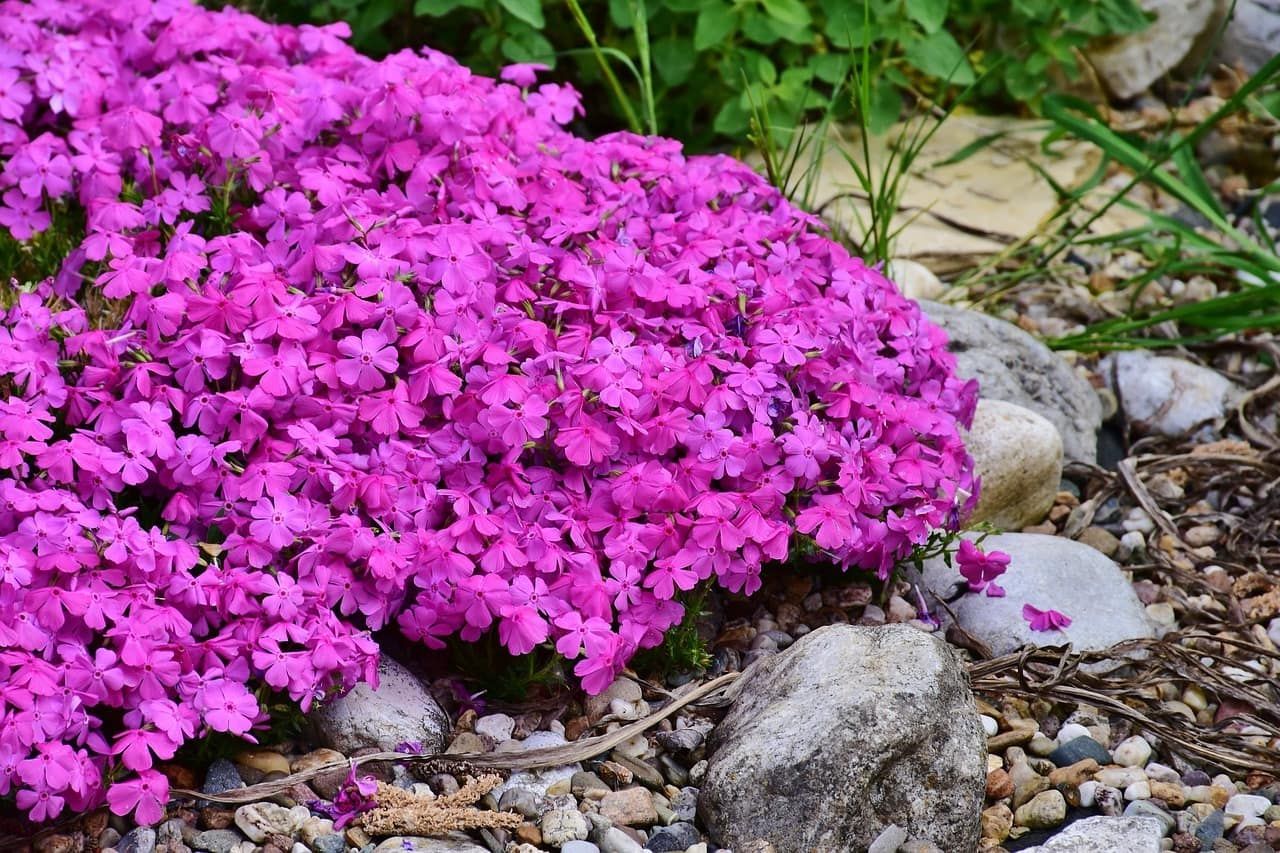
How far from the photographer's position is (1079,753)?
241 cm

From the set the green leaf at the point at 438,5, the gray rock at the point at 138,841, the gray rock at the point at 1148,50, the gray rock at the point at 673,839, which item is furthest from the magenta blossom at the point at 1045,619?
the gray rock at the point at 1148,50

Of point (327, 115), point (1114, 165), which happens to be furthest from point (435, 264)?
point (1114, 165)

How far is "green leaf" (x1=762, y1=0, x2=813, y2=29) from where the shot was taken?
383 cm

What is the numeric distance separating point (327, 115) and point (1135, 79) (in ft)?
10.8

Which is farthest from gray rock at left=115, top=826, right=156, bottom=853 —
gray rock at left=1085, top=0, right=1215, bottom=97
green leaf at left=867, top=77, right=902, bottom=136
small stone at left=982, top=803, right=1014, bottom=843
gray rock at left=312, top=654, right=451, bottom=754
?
gray rock at left=1085, top=0, right=1215, bottom=97

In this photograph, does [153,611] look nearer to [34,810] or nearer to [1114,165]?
[34,810]

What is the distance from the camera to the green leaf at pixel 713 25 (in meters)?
3.76

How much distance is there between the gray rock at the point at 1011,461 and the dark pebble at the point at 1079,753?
23.0 inches

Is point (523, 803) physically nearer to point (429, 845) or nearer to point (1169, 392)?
point (429, 845)

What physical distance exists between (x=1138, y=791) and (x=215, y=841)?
1.43 m

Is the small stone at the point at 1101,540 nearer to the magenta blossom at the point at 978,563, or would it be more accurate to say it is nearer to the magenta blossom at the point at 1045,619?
the magenta blossom at the point at 1045,619

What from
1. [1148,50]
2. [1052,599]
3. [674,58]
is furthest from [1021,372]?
[1148,50]

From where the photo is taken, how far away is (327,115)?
2721 mm

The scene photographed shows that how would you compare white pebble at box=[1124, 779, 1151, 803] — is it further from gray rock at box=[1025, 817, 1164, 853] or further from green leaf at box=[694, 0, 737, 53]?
green leaf at box=[694, 0, 737, 53]
